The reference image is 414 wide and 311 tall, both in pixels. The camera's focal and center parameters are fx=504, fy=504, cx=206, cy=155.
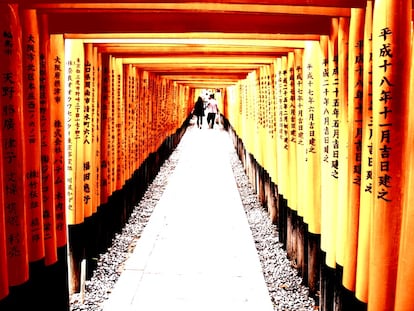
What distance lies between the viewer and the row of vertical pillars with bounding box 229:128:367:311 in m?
4.21

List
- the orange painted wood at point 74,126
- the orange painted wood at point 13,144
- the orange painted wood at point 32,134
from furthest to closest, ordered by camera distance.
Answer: the orange painted wood at point 74,126
the orange painted wood at point 32,134
the orange painted wood at point 13,144

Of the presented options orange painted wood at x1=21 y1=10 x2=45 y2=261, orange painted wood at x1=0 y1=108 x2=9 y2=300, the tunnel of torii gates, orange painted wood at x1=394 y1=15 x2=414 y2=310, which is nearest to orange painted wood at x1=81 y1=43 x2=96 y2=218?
the tunnel of torii gates

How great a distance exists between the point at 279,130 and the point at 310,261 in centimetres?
241

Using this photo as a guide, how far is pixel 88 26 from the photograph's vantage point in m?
4.59

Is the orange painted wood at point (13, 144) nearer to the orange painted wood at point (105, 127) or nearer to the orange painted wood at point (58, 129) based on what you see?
the orange painted wood at point (58, 129)

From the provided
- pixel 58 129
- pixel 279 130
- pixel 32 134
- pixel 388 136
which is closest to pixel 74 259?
pixel 58 129

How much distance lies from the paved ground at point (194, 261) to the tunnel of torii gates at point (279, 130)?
69 cm

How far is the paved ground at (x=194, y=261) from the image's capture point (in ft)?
19.2

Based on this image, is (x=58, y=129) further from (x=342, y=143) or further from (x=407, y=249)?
(x=407, y=249)

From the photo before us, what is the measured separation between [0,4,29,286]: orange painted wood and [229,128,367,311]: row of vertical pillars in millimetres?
2459

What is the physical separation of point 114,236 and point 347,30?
5735 millimetres

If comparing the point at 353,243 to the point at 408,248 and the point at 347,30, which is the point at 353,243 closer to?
the point at 408,248

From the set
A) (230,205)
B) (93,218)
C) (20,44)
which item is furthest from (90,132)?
(230,205)

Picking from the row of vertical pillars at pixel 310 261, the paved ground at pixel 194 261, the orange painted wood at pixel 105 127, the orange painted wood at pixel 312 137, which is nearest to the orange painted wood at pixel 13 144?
the paved ground at pixel 194 261
